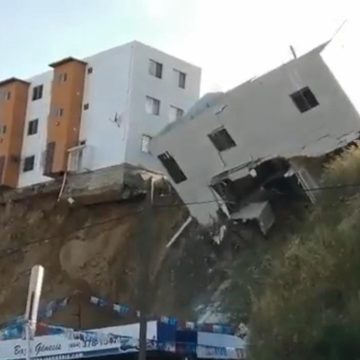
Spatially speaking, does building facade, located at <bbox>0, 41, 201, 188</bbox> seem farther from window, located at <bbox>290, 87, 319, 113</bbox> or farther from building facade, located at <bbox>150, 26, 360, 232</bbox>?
window, located at <bbox>290, 87, 319, 113</bbox>

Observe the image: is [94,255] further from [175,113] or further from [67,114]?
[175,113]

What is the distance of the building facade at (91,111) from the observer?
160 ft

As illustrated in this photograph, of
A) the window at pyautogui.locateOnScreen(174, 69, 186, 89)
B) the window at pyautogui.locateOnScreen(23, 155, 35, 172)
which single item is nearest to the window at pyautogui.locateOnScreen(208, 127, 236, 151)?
the window at pyautogui.locateOnScreen(174, 69, 186, 89)

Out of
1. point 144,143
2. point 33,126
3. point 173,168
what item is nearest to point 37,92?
point 33,126

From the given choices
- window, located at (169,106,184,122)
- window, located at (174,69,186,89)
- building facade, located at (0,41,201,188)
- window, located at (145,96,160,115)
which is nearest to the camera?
building facade, located at (0,41,201,188)

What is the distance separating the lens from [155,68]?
5012 cm

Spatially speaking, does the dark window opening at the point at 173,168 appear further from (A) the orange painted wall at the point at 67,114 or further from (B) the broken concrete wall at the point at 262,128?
(A) the orange painted wall at the point at 67,114

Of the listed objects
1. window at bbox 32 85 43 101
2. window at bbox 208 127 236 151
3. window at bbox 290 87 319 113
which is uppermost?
window at bbox 32 85 43 101

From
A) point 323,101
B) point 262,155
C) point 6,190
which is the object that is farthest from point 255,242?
point 6,190

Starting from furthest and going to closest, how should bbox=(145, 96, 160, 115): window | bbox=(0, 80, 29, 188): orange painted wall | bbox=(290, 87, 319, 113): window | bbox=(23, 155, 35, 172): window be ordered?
1. bbox=(0, 80, 29, 188): orange painted wall
2. bbox=(23, 155, 35, 172): window
3. bbox=(145, 96, 160, 115): window
4. bbox=(290, 87, 319, 113): window

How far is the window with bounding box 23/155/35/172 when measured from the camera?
53.0 metres

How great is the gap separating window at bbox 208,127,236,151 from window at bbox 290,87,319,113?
3452 millimetres

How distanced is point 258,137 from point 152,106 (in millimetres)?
12264

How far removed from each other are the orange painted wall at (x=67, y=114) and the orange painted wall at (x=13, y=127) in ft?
9.44
